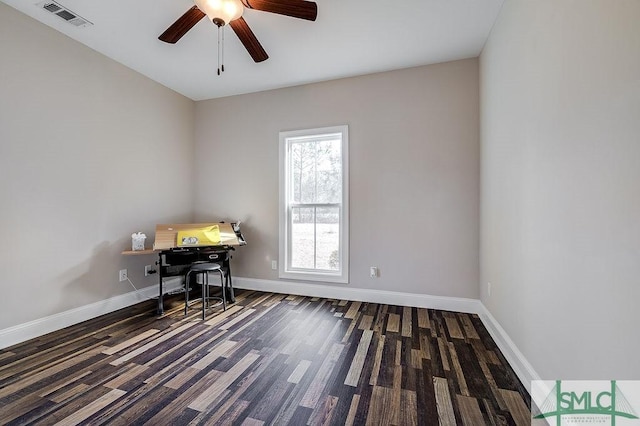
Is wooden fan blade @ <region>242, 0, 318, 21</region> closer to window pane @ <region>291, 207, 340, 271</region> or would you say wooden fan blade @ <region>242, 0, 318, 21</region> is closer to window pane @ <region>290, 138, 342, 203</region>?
window pane @ <region>290, 138, 342, 203</region>

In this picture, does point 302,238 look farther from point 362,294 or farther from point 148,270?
point 148,270

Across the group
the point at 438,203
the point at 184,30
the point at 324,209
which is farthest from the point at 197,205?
the point at 438,203

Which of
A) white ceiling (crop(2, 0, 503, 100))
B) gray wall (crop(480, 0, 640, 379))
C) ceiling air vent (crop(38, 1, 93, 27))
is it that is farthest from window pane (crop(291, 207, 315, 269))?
ceiling air vent (crop(38, 1, 93, 27))

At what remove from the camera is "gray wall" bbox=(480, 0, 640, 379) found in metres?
0.98

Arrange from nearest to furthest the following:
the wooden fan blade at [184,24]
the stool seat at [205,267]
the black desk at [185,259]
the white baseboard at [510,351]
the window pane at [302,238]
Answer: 1. the white baseboard at [510,351]
2. the wooden fan blade at [184,24]
3. the stool seat at [205,267]
4. the black desk at [185,259]
5. the window pane at [302,238]

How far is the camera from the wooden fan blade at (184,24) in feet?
6.12

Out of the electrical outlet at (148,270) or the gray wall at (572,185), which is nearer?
the gray wall at (572,185)

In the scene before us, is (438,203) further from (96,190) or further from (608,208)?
(96,190)

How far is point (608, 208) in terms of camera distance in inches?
42.0

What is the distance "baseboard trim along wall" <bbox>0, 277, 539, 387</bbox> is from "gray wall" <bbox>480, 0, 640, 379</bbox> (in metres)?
0.16

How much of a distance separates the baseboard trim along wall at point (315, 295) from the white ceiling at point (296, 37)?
2.72 m

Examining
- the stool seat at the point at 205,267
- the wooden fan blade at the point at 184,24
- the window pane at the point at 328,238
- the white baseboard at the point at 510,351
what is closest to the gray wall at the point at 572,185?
the white baseboard at the point at 510,351

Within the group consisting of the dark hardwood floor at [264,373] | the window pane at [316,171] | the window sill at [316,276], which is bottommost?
the dark hardwood floor at [264,373]

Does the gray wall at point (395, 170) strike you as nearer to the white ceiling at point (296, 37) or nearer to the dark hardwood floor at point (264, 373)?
the white ceiling at point (296, 37)
